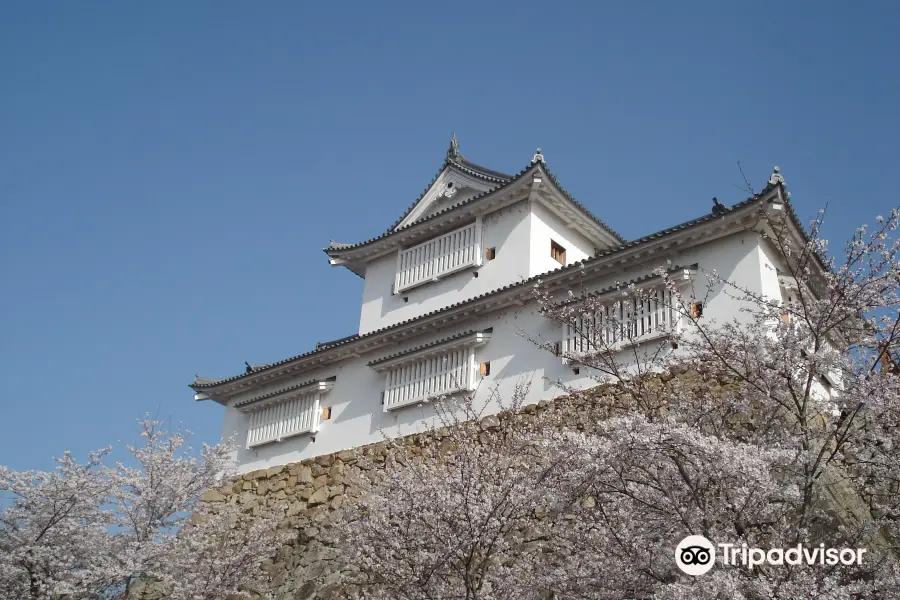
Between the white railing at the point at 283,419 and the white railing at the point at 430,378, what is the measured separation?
229 centimetres

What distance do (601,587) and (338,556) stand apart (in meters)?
8.56

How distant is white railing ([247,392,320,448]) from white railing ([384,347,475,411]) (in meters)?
2.29

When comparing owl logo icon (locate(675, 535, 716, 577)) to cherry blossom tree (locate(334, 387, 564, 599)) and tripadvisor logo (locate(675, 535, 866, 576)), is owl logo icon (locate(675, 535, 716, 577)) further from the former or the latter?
cherry blossom tree (locate(334, 387, 564, 599))

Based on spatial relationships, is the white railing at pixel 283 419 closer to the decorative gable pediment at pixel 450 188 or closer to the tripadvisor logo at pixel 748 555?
the decorative gable pediment at pixel 450 188

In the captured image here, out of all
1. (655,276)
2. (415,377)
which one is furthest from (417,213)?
(655,276)

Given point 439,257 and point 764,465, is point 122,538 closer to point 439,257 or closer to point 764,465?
point 439,257

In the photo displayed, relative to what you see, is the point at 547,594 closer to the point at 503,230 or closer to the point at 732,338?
the point at 732,338

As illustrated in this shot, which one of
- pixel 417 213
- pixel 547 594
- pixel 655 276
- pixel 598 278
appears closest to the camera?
pixel 547 594

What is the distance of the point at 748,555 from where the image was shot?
331 inches

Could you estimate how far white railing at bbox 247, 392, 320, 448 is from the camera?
67.4 feet

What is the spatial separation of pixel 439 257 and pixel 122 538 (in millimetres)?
8920

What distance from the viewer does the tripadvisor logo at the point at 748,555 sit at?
331 inches

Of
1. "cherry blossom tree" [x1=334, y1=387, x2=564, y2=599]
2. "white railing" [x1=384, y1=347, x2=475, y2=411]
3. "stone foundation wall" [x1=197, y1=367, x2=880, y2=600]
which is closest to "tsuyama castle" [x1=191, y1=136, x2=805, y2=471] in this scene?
"white railing" [x1=384, y1=347, x2=475, y2=411]

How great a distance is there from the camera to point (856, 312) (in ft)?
31.7
